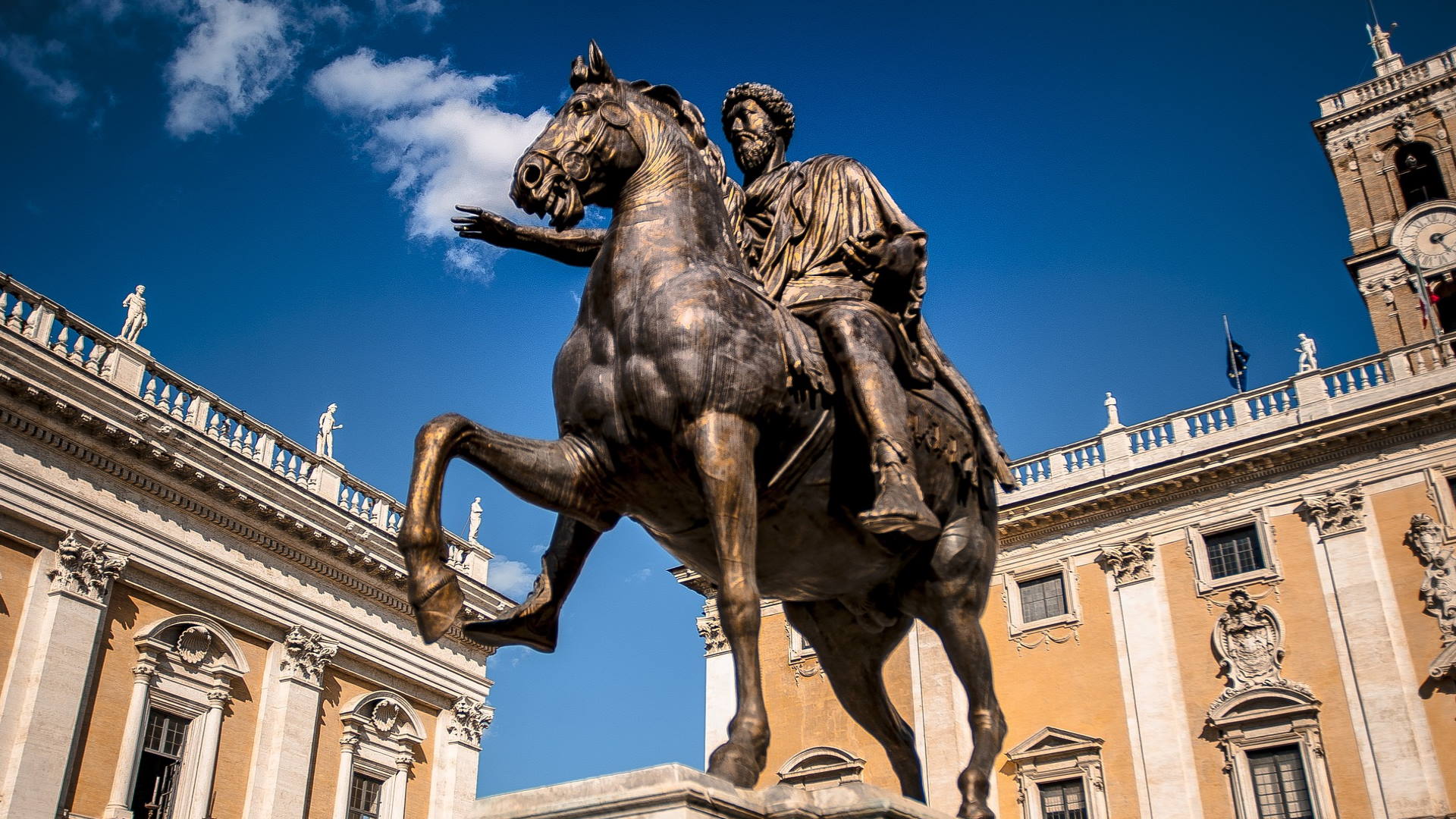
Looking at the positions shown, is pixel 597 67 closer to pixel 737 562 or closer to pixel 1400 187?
pixel 737 562

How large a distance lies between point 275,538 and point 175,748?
4.47 metres

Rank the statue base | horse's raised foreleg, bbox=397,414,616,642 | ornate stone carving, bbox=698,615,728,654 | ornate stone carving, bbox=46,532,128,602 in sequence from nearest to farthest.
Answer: the statue base → horse's raised foreleg, bbox=397,414,616,642 → ornate stone carving, bbox=46,532,128,602 → ornate stone carving, bbox=698,615,728,654

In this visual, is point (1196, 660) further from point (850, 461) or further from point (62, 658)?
point (850, 461)

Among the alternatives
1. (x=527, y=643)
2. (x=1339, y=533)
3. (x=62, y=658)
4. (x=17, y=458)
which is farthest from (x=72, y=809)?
(x=1339, y=533)

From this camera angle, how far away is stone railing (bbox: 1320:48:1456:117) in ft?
137

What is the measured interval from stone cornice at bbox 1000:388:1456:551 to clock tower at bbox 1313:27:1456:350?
12016 mm

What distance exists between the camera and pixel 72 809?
762 inches

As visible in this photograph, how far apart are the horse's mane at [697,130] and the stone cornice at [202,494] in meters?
13.7

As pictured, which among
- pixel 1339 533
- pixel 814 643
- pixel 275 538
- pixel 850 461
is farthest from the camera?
pixel 1339 533

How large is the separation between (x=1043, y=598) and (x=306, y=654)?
16.9 meters

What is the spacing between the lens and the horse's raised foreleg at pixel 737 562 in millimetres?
3670

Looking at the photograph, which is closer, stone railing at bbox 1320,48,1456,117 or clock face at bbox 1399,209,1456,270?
clock face at bbox 1399,209,1456,270

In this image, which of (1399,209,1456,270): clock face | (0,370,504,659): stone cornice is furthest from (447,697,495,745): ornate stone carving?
(1399,209,1456,270): clock face

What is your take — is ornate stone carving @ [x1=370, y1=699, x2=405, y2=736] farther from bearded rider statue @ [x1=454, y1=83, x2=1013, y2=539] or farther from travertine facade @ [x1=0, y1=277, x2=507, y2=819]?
bearded rider statue @ [x1=454, y1=83, x2=1013, y2=539]
